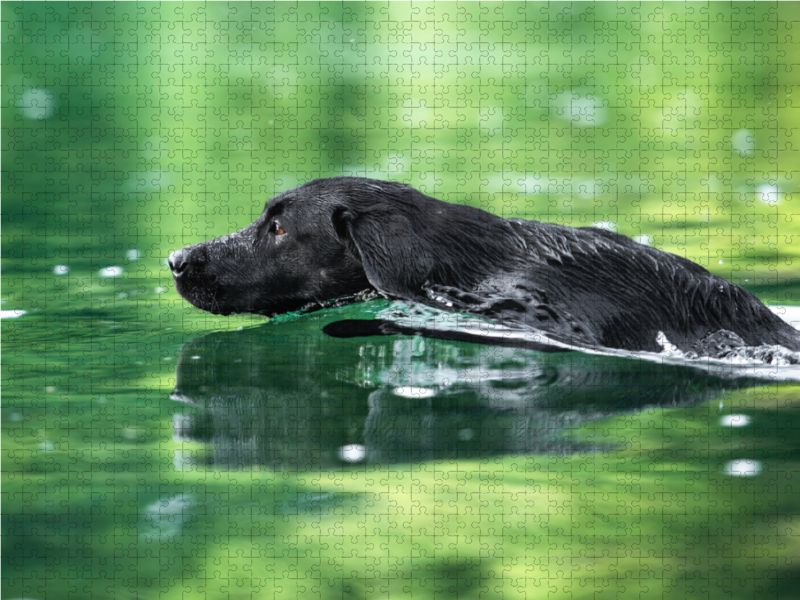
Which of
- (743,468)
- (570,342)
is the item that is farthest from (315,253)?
(743,468)

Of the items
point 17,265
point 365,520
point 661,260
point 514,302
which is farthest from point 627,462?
point 17,265

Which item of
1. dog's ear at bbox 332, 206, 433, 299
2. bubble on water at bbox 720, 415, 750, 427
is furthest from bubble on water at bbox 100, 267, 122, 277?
bubble on water at bbox 720, 415, 750, 427

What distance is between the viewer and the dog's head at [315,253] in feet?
20.4

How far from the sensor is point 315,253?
6.52 meters

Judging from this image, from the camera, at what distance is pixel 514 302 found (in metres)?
6.00

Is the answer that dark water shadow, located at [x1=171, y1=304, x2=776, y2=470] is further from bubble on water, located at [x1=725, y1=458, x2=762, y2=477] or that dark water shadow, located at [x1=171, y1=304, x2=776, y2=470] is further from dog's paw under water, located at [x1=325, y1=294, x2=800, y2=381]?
bubble on water, located at [x1=725, y1=458, x2=762, y2=477]

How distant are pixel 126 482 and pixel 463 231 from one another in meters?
2.75

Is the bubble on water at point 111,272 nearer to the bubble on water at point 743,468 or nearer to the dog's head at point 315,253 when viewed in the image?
the dog's head at point 315,253

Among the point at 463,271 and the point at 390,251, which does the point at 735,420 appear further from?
the point at 390,251

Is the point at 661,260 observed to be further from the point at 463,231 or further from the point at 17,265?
the point at 17,265

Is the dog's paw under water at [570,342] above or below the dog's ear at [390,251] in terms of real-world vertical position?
below

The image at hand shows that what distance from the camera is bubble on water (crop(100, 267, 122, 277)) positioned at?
8.32m

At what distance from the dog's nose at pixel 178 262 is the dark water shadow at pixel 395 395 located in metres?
0.54

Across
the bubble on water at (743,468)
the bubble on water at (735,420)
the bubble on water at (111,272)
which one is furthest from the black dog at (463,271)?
the bubble on water at (111,272)
